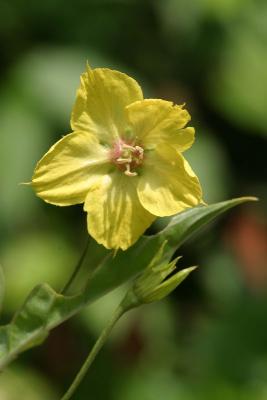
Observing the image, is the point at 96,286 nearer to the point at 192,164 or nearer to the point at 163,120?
the point at 163,120

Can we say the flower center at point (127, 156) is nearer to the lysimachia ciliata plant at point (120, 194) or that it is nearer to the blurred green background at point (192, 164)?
the lysimachia ciliata plant at point (120, 194)

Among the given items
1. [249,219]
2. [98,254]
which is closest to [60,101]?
[98,254]

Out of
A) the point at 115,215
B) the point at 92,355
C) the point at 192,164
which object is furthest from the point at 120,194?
the point at 192,164

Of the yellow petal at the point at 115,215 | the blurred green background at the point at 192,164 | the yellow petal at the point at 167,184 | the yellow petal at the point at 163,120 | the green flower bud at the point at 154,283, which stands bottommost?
the blurred green background at the point at 192,164

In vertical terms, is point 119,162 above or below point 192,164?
above

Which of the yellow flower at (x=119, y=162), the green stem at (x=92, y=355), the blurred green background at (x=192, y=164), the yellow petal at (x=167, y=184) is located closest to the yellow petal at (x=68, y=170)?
the yellow flower at (x=119, y=162)
